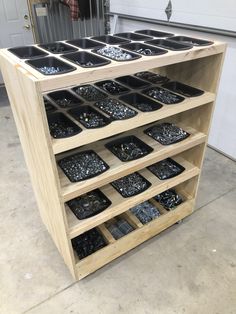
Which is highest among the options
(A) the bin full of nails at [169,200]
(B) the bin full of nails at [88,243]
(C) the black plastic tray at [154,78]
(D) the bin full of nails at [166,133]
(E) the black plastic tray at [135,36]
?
(E) the black plastic tray at [135,36]

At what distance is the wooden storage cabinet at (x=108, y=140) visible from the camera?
3.07 ft

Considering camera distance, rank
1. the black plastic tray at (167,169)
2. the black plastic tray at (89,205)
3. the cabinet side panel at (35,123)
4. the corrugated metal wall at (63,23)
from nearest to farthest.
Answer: the cabinet side panel at (35,123), the black plastic tray at (89,205), the black plastic tray at (167,169), the corrugated metal wall at (63,23)

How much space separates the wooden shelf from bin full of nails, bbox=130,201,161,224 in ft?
2.25

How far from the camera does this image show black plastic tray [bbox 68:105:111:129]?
112 centimetres

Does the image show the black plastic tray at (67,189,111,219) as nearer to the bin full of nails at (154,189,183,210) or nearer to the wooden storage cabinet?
the wooden storage cabinet

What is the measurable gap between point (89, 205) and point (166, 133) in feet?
1.90

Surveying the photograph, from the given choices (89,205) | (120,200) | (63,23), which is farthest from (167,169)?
(63,23)

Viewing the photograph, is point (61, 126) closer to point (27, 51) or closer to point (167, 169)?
point (27, 51)

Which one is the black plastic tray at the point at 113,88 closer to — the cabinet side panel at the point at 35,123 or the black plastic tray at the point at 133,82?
the black plastic tray at the point at 133,82

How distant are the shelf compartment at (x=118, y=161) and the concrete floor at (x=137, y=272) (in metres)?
0.63

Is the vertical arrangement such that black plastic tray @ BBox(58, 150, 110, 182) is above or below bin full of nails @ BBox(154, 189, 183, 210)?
above

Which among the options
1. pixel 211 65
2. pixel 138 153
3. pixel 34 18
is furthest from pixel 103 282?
pixel 34 18

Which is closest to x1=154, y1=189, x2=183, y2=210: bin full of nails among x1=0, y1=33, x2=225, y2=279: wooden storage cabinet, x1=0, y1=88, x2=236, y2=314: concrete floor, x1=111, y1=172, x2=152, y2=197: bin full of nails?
x1=0, y1=33, x2=225, y2=279: wooden storage cabinet

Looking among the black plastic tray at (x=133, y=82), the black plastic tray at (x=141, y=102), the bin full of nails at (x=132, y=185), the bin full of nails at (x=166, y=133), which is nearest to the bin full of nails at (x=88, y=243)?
the bin full of nails at (x=132, y=185)
